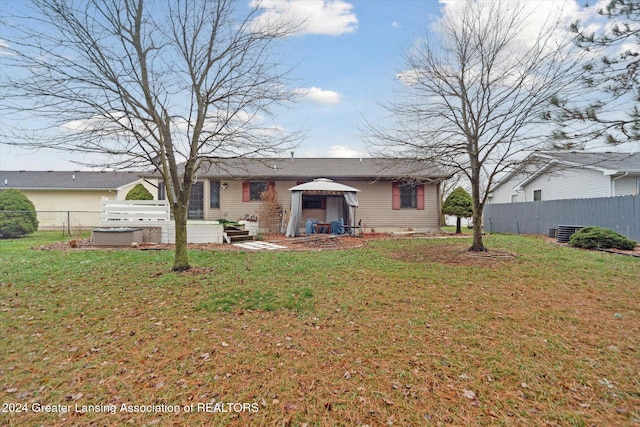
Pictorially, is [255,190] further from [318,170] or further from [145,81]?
[145,81]

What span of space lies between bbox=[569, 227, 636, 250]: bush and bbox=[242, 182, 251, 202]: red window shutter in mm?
12533

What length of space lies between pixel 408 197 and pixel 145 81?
39.1 ft

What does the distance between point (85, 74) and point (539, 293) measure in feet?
27.9

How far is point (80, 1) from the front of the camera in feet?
17.1

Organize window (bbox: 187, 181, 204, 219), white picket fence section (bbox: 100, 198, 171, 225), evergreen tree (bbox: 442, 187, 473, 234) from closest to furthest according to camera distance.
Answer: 1. white picket fence section (bbox: 100, 198, 171, 225)
2. window (bbox: 187, 181, 204, 219)
3. evergreen tree (bbox: 442, 187, 473, 234)

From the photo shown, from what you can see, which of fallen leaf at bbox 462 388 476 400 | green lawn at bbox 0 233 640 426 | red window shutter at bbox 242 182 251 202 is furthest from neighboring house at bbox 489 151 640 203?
red window shutter at bbox 242 182 251 202

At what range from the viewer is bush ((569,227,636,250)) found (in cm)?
870

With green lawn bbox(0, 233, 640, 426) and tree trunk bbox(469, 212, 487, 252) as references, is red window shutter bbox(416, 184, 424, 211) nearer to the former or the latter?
tree trunk bbox(469, 212, 487, 252)

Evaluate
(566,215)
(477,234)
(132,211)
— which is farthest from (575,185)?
(132,211)

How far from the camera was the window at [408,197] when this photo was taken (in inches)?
579

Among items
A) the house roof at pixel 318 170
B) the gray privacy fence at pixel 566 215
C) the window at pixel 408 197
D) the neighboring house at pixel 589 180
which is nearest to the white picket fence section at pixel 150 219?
the house roof at pixel 318 170

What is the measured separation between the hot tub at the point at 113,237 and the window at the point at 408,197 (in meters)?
11.3

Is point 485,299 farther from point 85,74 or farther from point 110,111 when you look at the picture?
point 85,74

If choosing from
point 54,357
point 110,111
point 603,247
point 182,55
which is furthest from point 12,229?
point 603,247
